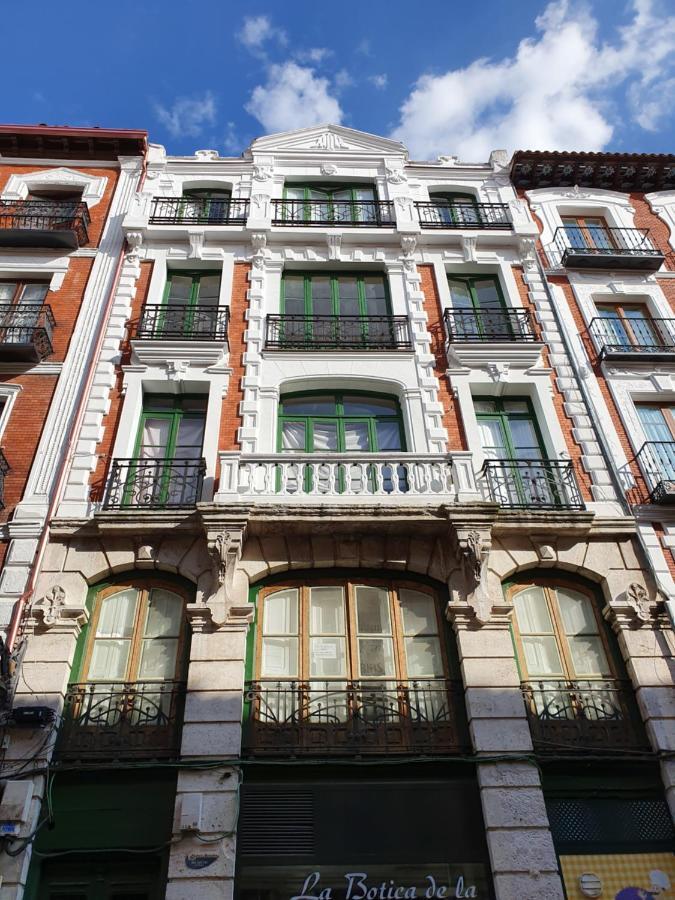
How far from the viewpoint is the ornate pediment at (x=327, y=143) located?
63.7 ft

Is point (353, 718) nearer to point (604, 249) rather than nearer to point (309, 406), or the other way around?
point (309, 406)

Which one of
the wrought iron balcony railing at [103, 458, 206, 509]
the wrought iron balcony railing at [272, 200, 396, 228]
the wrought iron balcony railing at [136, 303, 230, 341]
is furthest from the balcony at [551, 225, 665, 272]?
the wrought iron balcony railing at [103, 458, 206, 509]

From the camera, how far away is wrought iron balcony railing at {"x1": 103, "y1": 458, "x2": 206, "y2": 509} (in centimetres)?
1195

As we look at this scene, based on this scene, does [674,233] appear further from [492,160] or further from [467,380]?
[467,380]

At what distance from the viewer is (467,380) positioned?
14.1 m

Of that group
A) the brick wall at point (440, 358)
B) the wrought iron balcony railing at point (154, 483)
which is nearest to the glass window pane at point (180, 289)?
the wrought iron balcony railing at point (154, 483)

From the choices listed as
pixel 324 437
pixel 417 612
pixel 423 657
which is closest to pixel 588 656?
pixel 423 657

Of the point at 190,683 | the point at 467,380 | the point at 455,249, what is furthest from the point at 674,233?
the point at 190,683

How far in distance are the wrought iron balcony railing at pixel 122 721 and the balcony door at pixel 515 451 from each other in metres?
6.30

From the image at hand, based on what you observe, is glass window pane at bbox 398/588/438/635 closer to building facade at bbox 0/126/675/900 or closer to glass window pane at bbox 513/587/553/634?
building facade at bbox 0/126/675/900

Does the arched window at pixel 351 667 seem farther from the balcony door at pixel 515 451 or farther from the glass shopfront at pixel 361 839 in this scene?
the balcony door at pixel 515 451

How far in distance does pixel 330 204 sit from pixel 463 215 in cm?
338

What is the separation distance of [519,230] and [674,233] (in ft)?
14.5

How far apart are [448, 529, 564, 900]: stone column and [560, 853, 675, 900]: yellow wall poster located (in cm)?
33
